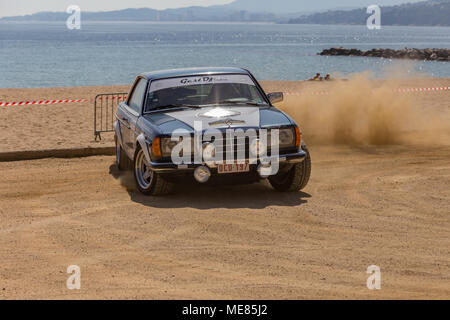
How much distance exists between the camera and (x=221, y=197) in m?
9.20

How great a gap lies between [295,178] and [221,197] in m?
1.06

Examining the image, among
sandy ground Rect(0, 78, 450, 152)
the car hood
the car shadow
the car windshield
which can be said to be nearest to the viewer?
the car hood

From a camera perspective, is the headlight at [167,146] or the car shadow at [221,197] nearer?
the headlight at [167,146]

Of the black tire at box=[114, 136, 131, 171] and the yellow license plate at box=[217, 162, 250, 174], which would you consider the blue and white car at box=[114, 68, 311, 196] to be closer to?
the yellow license plate at box=[217, 162, 250, 174]

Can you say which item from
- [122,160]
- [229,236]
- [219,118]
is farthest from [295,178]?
[122,160]

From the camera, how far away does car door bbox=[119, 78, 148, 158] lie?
9750 mm

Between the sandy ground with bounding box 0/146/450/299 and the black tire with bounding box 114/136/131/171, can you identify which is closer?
the sandy ground with bounding box 0/146/450/299

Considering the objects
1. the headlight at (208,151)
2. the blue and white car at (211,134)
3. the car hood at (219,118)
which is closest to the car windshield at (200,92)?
the blue and white car at (211,134)

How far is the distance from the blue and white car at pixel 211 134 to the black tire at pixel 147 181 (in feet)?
0.04

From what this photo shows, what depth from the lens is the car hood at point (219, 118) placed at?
8594 mm

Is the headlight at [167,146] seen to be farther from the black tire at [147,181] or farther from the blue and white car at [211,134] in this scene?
the black tire at [147,181]

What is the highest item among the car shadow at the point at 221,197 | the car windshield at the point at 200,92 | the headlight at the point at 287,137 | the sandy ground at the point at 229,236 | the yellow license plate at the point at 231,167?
the car windshield at the point at 200,92

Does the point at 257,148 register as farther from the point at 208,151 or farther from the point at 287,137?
the point at 208,151

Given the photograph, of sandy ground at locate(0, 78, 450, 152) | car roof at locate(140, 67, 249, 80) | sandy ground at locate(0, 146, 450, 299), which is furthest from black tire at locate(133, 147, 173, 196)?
sandy ground at locate(0, 78, 450, 152)
